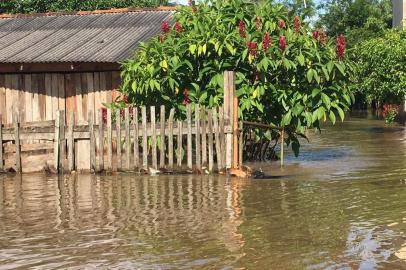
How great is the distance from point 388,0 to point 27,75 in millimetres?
44185

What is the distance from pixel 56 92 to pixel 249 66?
5.43 meters

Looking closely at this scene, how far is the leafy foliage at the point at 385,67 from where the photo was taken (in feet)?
88.7

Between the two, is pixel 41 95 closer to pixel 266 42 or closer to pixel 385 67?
pixel 266 42

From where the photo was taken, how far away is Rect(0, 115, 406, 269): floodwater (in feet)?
21.8

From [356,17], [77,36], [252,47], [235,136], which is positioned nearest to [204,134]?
[235,136]

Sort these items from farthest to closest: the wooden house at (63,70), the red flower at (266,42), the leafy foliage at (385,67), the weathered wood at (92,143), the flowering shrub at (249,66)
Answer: the leafy foliage at (385,67)
the wooden house at (63,70)
the flowering shrub at (249,66)
the red flower at (266,42)
the weathered wood at (92,143)

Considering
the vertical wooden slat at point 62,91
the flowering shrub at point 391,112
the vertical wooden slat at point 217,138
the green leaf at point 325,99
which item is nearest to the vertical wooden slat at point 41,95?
the vertical wooden slat at point 62,91

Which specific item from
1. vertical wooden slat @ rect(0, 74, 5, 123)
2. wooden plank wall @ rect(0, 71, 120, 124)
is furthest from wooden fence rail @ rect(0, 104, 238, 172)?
vertical wooden slat @ rect(0, 74, 5, 123)

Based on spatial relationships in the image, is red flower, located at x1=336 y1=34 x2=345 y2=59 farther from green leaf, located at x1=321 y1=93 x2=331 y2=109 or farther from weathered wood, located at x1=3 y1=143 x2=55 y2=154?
weathered wood, located at x1=3 y1=143 x2=55 y2=154

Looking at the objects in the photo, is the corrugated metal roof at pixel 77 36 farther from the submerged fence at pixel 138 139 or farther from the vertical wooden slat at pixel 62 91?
the submerged fence at pixel 138 139

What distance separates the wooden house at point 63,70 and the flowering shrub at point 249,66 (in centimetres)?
174

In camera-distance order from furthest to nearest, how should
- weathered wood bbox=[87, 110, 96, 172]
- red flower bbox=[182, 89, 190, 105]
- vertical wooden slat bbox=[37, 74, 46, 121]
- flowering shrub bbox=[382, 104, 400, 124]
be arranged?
Result: flowering shrub bbox=[382, 104, 400, 124], vertical wooden slat bbox=[37, 74, 46, 121], red flower bbox=[182, 89, 190, 105], weathered wood bbox=[87, 110, 96, 172]

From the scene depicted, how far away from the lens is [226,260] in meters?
6.54

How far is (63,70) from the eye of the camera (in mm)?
16484
